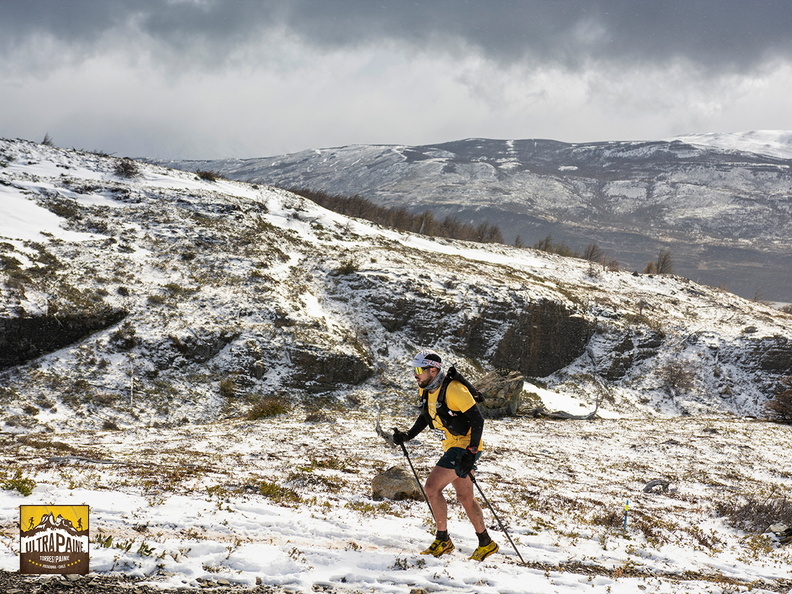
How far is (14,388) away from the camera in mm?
22172

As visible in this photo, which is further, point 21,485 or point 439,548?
point 21,485

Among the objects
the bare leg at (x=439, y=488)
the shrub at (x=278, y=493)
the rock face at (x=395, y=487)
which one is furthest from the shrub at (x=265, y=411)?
the bare leg at (x=439, y=488)

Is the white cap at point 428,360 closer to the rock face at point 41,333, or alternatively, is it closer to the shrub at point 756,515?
the shrub at point 756,515

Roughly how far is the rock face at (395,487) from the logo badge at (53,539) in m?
6.58

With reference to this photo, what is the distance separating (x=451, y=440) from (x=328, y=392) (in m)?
24.4

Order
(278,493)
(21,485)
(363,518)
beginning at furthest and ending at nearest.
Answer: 1. (278,493)
2. (363,518)
3. (21,485)

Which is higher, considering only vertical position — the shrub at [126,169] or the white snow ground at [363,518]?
the shrub at [126,169]

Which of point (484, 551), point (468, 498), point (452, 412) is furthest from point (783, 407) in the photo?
point (452, 412)

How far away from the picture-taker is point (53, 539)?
563 centimetres

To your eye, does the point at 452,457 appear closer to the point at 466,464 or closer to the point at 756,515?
the point at 466,464

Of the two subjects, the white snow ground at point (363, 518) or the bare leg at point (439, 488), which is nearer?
the white snow ground at point (363, 518)

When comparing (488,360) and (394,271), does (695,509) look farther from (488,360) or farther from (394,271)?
(394,271)

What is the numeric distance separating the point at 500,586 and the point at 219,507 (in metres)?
5.33

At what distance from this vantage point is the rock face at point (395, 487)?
435 inches
